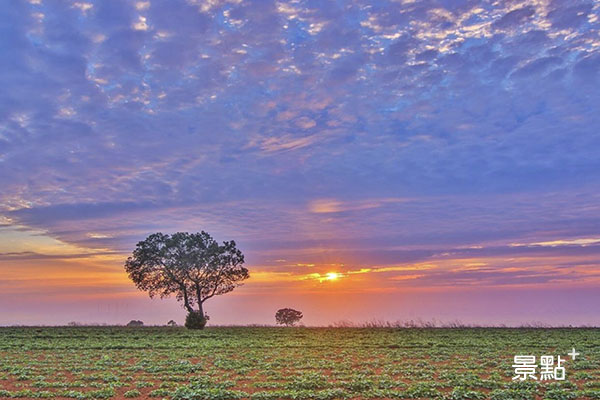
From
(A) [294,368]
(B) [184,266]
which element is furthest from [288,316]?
(A) [294,368]

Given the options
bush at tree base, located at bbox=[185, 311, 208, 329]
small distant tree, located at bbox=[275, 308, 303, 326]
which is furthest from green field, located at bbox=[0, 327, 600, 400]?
small distant tree, located at bbox=[275, 308, 303, 326]

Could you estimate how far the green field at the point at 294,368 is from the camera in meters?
20.2

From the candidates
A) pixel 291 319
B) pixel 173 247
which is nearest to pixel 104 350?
pixel 173 247

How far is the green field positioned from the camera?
20219mm

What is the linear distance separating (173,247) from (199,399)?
53013mm

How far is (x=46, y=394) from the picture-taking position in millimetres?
20500

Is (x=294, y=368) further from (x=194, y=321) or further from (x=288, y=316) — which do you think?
(x=288, y=316)

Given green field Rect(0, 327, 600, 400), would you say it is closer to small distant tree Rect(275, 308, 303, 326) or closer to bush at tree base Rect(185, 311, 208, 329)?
bush at tree base Rect(185, 311, 208, 329)

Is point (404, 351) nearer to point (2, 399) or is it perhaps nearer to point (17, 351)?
point (2, 399)

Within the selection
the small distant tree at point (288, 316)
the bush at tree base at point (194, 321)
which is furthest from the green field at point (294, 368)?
the small distant tree at point (288, 316)

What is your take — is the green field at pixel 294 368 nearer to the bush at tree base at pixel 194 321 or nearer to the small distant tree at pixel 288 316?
the bush at tree base at pixel 194 321

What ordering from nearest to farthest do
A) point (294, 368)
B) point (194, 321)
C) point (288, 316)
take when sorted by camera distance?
point (294, 368) < point (194, 321) < point (288, 316)

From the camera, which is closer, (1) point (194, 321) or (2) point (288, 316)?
(1) point (194, 321)

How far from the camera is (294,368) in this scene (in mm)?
26766
